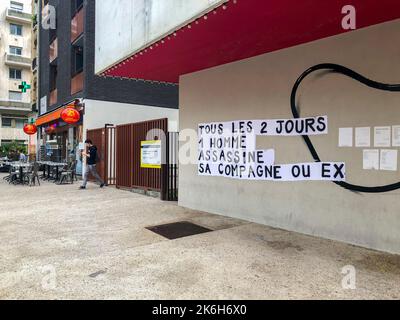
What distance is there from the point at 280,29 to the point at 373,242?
355 centimetres

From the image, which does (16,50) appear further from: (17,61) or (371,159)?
(371,159)

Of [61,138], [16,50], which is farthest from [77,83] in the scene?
[16,50]

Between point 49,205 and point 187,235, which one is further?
point 49,205

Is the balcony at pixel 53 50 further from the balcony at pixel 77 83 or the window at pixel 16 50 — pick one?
the window at pixel 16 50

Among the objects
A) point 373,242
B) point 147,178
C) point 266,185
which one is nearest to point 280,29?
point 266,185

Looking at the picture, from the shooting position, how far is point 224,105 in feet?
23.0

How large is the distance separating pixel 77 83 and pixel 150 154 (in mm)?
8668

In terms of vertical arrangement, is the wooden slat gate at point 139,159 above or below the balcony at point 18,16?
below

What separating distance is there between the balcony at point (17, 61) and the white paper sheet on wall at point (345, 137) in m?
43.5

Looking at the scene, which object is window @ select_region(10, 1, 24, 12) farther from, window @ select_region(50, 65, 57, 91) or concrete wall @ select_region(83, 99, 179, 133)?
concrete wall @ select_region(83, 99, 179, 133)

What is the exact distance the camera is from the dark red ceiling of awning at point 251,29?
4.10 metres

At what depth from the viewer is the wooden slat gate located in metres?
9.25

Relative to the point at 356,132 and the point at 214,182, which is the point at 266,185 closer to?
the point at 214,182

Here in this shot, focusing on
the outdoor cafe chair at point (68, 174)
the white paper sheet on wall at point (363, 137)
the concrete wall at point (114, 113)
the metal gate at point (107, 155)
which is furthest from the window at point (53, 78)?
the white paper sheet on wall at point (363, 137)
